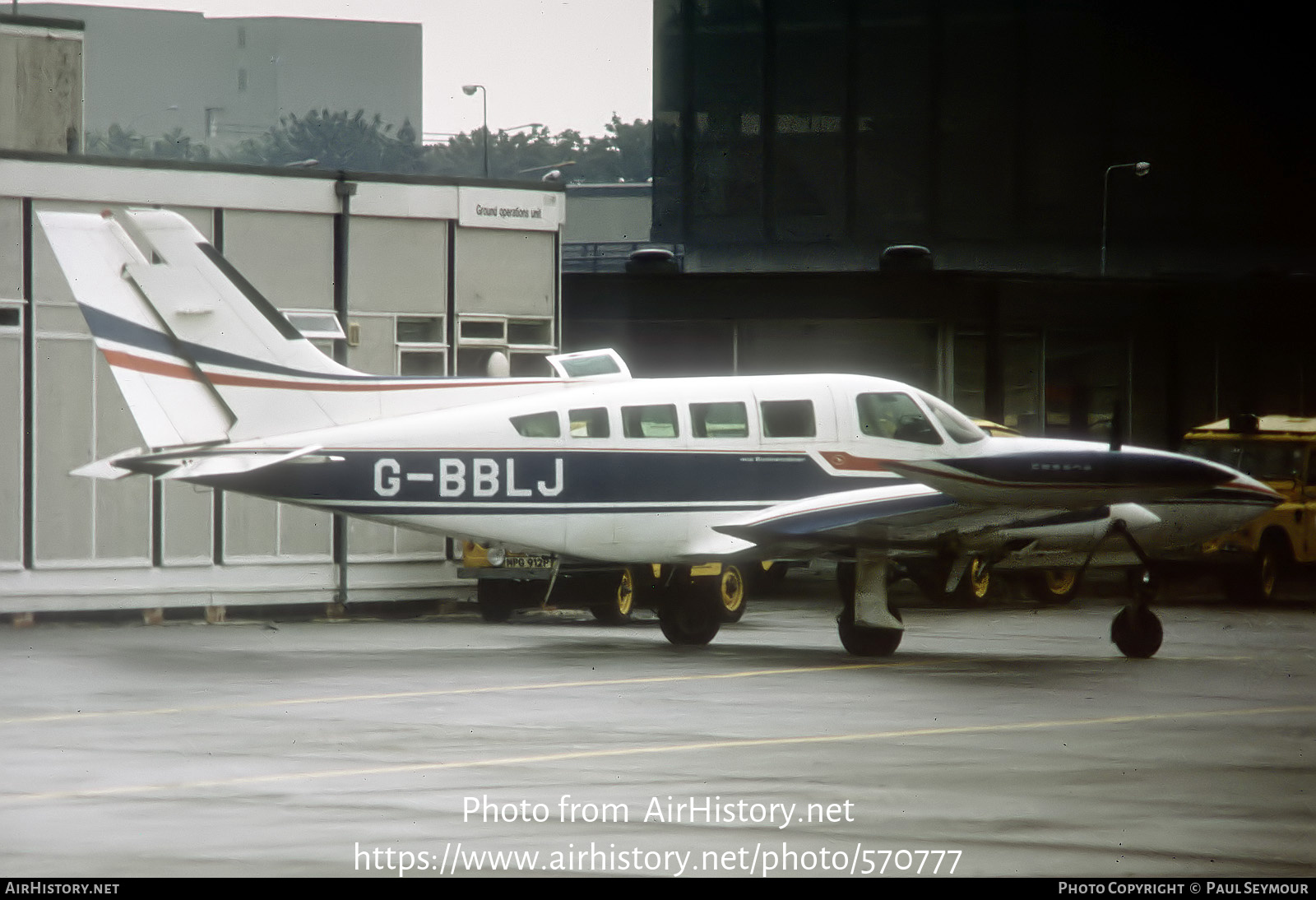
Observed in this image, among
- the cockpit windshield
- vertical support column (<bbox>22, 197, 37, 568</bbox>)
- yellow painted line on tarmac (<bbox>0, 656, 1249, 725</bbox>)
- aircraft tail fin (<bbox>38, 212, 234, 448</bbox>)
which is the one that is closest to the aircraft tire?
yellow painted line on tarmac (<bbox>0, 656, 1249, 725</bbox>)

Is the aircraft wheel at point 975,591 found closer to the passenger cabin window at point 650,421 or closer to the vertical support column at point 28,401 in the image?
the passenger cabin window at point 650,421

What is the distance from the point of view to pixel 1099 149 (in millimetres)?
40500

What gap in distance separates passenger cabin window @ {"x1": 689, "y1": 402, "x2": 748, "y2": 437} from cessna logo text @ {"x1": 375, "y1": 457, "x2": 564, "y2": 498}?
1.50m

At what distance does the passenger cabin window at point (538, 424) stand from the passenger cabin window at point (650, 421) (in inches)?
28.0

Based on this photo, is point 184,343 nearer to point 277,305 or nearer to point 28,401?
point 28,401

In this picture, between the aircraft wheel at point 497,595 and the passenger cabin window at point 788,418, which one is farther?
the aircraft wheel at point 497,595

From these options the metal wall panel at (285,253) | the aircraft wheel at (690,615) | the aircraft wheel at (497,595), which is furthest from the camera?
the metal wall panel at (285,253)

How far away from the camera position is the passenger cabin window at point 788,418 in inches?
736

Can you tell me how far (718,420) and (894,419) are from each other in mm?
1804

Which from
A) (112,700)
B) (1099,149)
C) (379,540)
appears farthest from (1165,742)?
(1099,149)

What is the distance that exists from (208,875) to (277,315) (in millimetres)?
11565
